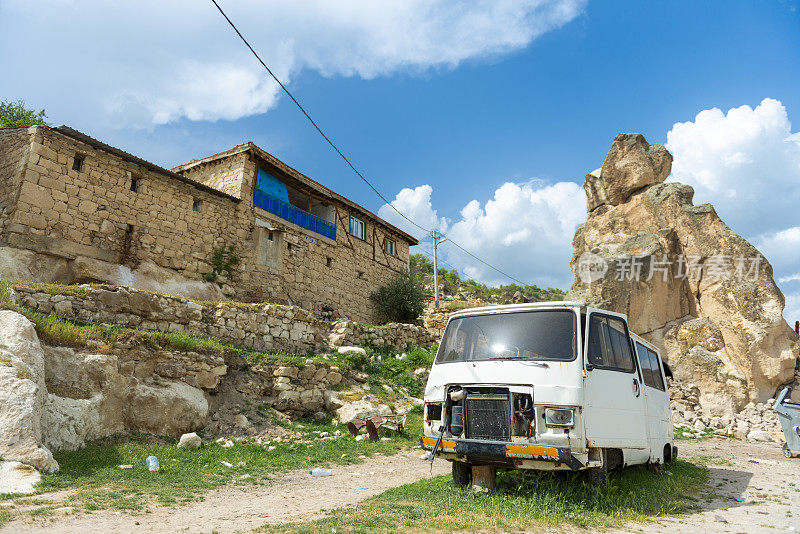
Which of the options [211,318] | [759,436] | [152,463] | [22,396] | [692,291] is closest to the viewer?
[22,396]

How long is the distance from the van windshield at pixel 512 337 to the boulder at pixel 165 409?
18.7ft

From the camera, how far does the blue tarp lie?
18.8 m

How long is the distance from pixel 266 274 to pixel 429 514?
1499cm

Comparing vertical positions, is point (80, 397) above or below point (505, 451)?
above

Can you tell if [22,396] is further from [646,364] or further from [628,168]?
[628,168]

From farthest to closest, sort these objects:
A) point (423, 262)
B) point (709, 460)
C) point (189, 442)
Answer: point (423, 262) < point (709, 460) < point (189, 442)

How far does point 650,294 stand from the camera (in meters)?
18.0

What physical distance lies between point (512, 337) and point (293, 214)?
52.0ft

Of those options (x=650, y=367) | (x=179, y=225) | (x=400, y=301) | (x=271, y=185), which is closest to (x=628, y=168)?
(x=400, y=301)

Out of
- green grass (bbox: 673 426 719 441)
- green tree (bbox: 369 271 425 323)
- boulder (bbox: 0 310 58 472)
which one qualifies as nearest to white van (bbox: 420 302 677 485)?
boulder (bbox: 0 310 58 472)

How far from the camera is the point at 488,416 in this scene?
4.98 metres

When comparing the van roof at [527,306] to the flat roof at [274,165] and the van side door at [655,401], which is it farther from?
the flat roof at [274,165]

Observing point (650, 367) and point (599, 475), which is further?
point (650, 367)

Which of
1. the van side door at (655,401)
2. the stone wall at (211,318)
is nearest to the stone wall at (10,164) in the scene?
the stone wall at (211,318)
